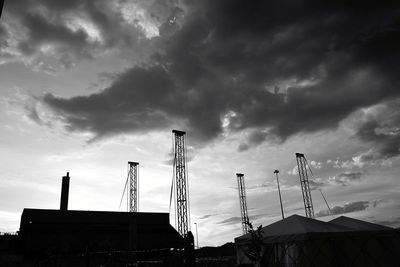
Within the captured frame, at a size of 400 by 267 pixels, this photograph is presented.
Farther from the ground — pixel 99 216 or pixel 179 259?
pixel 99 216

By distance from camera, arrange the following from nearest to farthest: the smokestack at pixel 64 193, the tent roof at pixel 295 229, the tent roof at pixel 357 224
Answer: the tent roof at pixel 295 229 → the tent roof at pixel 357 224 → the smokestack at pixel 64 193

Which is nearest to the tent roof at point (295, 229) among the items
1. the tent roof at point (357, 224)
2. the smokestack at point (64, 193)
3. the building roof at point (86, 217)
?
the tent roof at point (357, 224)

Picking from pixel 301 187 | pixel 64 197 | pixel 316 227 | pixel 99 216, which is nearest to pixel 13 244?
pixel 64 197

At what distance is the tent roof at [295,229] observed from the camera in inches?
504

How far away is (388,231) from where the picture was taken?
47.4 ft

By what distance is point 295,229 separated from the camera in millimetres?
13203

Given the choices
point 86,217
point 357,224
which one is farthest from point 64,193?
point 357,224

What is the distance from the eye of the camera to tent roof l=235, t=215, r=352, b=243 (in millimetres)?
12812

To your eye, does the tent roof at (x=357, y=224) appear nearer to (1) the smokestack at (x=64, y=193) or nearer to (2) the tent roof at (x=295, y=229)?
(2) the tent roof at (x=295, y=229)

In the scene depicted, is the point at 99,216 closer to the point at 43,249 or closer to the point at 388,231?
the point at 43,249

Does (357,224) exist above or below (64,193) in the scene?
below

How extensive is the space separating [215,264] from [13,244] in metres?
41.6

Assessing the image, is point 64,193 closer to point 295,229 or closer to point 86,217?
point 86,217

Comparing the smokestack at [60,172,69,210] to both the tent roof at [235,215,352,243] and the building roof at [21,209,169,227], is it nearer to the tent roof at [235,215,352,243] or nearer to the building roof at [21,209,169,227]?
the building roof at [21,209,169,227]
